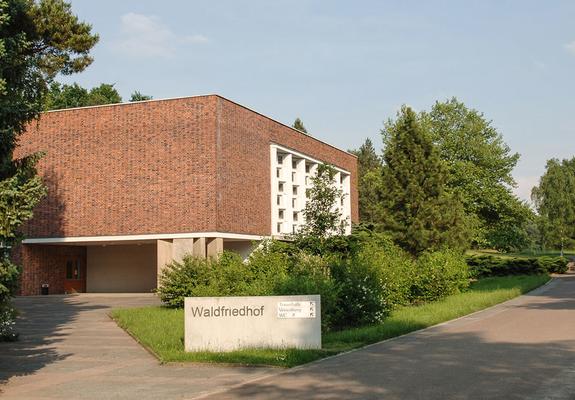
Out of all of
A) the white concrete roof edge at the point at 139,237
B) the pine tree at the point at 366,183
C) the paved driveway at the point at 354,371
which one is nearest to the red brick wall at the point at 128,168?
the white concrete roof edge at the point at 139,237

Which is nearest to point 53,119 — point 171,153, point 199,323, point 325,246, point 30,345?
point 171,153

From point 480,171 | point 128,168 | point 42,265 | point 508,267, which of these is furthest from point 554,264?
point 42,265

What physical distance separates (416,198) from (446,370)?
2257cm

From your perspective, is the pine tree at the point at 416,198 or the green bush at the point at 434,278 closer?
the green bush at the point at 434,278

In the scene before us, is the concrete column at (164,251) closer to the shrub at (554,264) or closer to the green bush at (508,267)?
the green bush at (508,267)

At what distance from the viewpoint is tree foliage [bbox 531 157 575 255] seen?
92.4 meters

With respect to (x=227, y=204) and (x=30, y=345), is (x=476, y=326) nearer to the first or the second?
(x=30, y=345)

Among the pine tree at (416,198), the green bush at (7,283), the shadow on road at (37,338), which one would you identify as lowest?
the shadow on road at (37,338)

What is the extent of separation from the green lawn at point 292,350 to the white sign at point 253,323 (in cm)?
38

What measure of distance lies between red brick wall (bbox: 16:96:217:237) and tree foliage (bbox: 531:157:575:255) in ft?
218

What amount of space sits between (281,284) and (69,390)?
686 centimetres

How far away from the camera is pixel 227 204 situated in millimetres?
36906

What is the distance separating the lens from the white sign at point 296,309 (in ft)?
48.4

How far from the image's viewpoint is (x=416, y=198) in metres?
33.6
